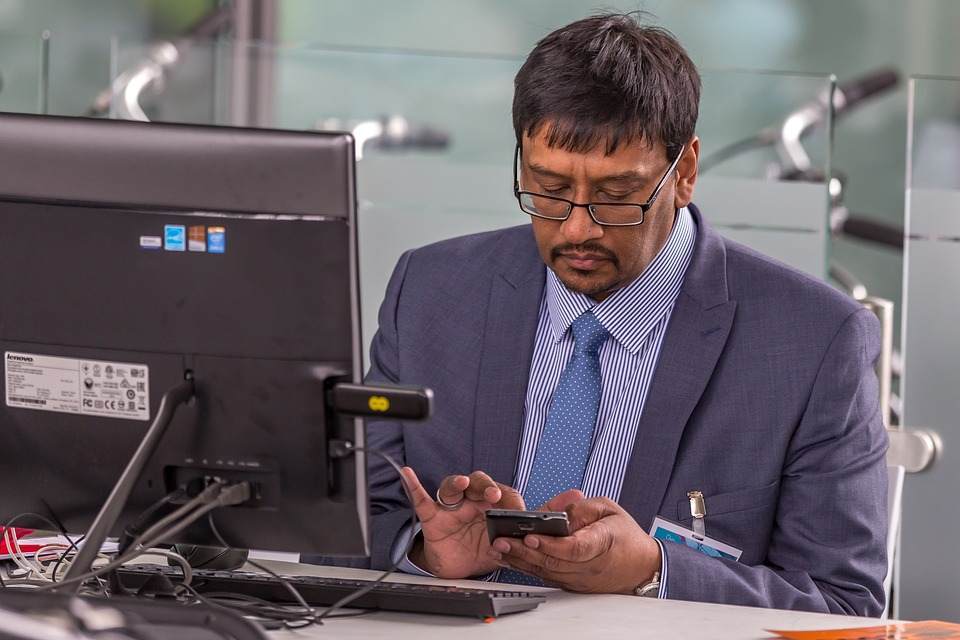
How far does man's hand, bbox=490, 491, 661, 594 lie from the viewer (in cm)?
155

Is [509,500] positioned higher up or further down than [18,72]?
further down

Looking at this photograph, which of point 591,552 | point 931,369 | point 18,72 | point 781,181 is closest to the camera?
point 591,552

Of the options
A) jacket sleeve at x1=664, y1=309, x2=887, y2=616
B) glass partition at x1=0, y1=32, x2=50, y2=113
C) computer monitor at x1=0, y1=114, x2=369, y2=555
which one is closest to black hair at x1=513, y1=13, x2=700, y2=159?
jacket sleeve at x1=664, y1=309, x2=887, y2=616

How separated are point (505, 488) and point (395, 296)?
52 centimetres

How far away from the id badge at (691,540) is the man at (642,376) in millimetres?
17

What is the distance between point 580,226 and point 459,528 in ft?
1.47

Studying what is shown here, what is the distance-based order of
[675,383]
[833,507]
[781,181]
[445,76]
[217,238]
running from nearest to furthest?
[217,238] → [833,507] → [675,383] → [781,181] → [445,76]

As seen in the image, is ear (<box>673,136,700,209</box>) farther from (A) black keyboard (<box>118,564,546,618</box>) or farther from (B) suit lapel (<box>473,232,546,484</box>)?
(A) black keyboard (<box>118,564,546,618</box>)

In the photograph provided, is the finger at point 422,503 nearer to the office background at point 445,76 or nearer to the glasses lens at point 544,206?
the glasses lens at point 544,206

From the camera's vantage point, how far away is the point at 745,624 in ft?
4.75

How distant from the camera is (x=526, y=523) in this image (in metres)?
1.55

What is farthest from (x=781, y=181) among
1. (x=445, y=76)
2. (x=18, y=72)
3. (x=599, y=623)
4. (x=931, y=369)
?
(x=18, y=72)

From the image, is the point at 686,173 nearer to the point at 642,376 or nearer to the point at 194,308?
the point at 642,376

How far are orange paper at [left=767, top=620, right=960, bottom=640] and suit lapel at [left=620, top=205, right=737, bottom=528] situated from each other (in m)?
0.46
